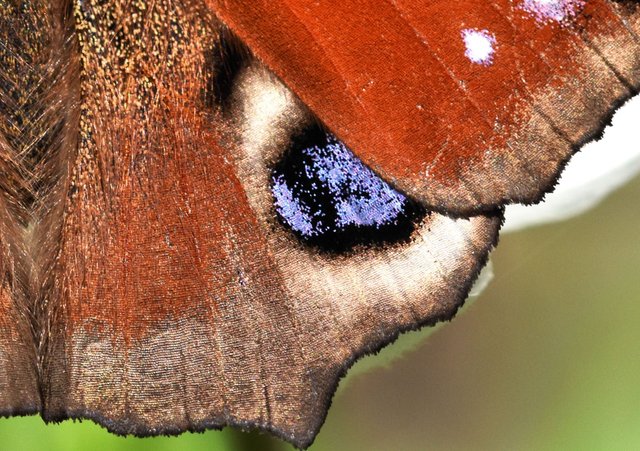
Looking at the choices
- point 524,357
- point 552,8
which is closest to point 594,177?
point 524,357

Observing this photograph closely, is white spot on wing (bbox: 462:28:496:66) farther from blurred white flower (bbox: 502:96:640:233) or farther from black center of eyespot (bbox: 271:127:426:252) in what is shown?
blurred white flower (bbox: 502:96:640:233)

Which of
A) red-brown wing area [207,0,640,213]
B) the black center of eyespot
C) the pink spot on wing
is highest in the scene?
the pink spot on wing

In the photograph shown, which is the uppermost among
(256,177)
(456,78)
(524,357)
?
(456,78)

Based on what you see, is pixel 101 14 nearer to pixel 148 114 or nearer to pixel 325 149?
pixel 148 114

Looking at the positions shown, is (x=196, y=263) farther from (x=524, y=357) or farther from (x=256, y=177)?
(x=524, y=357)

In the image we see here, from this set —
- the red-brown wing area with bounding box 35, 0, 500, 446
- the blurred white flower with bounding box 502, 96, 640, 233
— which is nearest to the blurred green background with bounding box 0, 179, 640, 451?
the blurred white flower with bounding box 502, 96, 640, 233

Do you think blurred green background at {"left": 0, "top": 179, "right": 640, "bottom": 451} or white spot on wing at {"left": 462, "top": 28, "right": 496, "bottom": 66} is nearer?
white spot on wing at {"left": 462, "top": 28, "right": 496, "bottom": 66}

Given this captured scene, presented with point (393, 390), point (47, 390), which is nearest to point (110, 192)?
point (47, 390)
